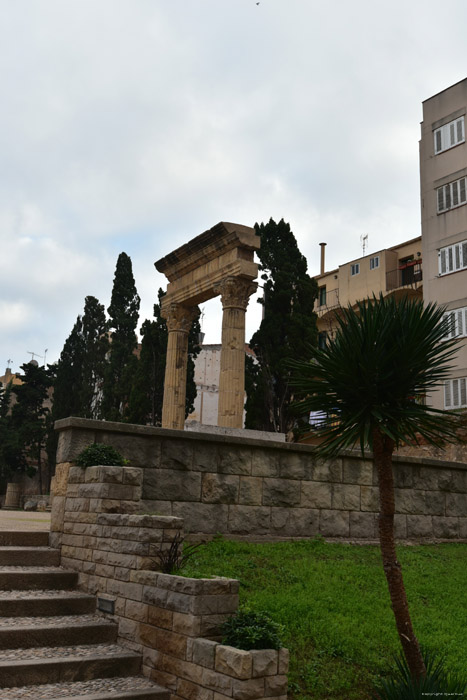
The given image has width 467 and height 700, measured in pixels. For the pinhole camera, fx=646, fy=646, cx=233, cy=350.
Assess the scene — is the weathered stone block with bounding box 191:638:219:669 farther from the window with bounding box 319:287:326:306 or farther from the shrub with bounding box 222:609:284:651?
the window with bounding box 319:287:326:306

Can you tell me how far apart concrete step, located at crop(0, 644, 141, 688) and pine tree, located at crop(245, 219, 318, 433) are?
17.8 metres

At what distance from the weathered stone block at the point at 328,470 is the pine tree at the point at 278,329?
1231cm

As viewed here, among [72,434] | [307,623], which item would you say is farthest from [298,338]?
[307,623]

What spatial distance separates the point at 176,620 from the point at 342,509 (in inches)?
238

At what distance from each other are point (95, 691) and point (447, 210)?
26729 mm

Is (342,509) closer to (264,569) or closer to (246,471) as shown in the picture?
(246,471)

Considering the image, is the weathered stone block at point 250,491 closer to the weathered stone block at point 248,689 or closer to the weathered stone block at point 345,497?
the weathered stone block at point 345,497

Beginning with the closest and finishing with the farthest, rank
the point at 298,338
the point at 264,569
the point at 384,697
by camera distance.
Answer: the point at 384,697
the point at 264,569
the point at 298,338

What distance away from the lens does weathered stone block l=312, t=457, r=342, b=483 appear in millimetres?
11516

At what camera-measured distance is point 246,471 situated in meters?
10.7

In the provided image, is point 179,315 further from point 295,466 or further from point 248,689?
point 248,689

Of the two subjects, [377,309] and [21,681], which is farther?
[377,309]

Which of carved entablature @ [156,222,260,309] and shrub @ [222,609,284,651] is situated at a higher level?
carved entablature @ [156,222,260,309]

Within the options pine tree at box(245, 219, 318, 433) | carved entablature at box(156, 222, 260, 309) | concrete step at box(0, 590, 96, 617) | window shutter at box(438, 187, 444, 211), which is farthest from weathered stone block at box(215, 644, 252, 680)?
window shutter at box(438, 187, 444, 211)
